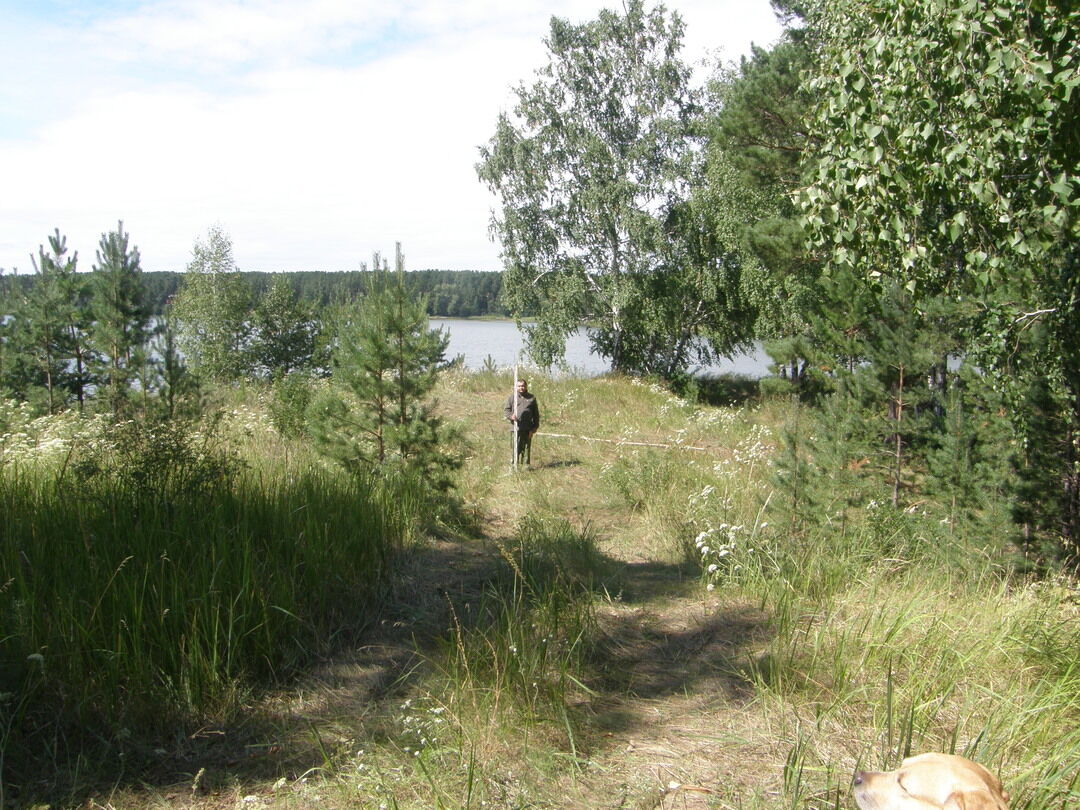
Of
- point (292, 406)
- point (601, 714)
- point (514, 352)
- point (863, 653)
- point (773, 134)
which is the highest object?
point (773, 134)

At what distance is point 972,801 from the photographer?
1.76 m

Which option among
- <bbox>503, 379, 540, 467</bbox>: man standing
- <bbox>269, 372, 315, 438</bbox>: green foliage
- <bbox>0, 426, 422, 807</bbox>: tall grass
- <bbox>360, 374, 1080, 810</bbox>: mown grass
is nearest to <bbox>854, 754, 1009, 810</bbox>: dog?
<bbox>360, 374, 1080, 810</bbox>: mown grass

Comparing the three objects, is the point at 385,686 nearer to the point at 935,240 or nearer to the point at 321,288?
the point at 935,240

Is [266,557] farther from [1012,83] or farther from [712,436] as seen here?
[712,436]

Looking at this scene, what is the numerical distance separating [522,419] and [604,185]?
14.1 meters

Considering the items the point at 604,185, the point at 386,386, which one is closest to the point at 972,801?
the point at 386,386

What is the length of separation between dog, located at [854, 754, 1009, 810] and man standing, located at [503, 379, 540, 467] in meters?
10.8

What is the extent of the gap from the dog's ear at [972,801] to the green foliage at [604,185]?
923 inches

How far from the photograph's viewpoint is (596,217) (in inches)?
985

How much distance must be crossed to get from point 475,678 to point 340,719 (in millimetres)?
620

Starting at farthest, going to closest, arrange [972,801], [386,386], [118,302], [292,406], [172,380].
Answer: [118,302]
[292,406]
[172,380]
[386,386]
[972,801]

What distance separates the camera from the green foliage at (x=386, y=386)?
7.96m

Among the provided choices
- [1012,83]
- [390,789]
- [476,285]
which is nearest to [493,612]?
[390,789]

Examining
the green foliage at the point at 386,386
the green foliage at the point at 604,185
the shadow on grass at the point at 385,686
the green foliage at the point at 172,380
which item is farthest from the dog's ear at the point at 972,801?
the green foliage at the point at 604,185
